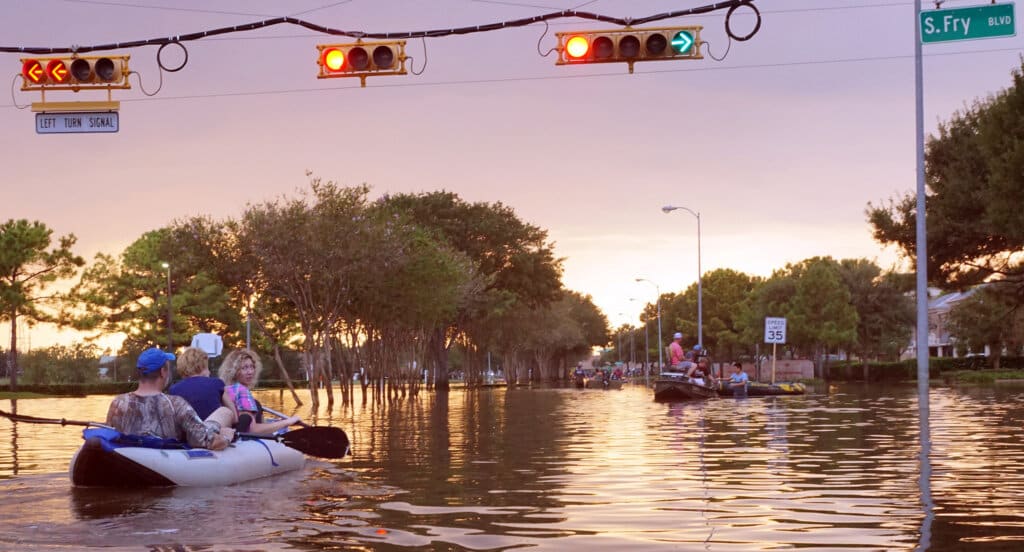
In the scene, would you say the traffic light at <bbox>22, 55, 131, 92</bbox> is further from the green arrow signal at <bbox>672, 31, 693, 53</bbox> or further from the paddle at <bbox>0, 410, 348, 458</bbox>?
the green arrow signal at <bbox>672, 31, 693, 53</bbox>

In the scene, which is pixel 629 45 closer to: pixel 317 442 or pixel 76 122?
pixel 317 442

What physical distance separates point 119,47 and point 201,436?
8.71 m

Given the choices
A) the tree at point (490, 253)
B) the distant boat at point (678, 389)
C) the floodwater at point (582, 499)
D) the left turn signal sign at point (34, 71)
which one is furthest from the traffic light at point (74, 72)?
the tree at point (490, 253)

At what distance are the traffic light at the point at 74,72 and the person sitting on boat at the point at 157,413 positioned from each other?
759cm

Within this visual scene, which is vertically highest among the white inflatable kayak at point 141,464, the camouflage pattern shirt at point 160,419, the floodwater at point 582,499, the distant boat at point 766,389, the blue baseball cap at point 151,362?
the blue baseball cap at point 151,362

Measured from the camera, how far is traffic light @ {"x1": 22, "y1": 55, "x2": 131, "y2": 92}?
20.0 metres

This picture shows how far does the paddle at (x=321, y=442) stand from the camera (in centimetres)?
1725

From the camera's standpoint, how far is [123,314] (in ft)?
303

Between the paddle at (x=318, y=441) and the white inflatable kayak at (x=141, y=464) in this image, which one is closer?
the white inflatable kayak at (x=141, y=464)

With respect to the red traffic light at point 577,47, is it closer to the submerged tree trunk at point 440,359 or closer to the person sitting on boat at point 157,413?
the person sitting on boat at point 157,413

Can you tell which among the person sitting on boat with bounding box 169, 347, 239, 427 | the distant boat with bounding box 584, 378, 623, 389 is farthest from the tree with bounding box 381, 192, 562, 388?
the person sitting on boat with bounding box 169, 347, 239, 427

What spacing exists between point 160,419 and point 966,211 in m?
43.9

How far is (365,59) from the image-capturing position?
19375 mm

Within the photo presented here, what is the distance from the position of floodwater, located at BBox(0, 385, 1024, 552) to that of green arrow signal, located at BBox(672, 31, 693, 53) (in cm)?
585
